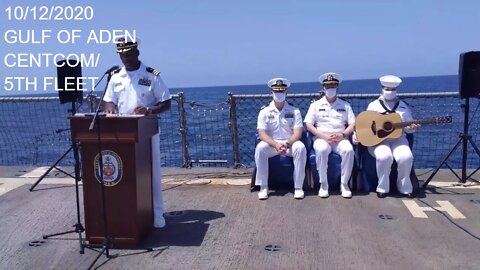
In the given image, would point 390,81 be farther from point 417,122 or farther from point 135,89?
point 135,89

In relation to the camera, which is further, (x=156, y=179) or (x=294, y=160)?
(x=294, y=160)

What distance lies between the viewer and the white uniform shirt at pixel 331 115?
6551 millimetres

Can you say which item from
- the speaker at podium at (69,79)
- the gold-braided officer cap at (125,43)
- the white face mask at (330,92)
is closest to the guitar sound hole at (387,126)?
the white face mask at (330,92)

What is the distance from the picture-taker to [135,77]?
5.03m

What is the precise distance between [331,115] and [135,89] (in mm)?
2646

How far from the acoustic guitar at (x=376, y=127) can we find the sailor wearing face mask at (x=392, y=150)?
0.25 feet

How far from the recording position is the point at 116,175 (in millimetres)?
4504

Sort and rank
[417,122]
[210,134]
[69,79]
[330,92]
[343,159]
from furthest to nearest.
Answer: [210,134] < [69,79] < [330,92] < [343,159] < [417,122]

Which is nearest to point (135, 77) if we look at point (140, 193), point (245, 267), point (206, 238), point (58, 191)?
point (140, 193)

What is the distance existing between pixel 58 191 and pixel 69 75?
150cm

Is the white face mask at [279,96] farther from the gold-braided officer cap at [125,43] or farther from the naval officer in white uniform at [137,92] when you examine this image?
the gold-braided officer cap at [125,43]

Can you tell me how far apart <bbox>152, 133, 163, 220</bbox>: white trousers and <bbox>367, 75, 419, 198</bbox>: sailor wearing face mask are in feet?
8.69

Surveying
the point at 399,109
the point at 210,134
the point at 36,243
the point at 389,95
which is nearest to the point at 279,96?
the point at 389,95

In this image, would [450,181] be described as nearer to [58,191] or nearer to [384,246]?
[384,246]
